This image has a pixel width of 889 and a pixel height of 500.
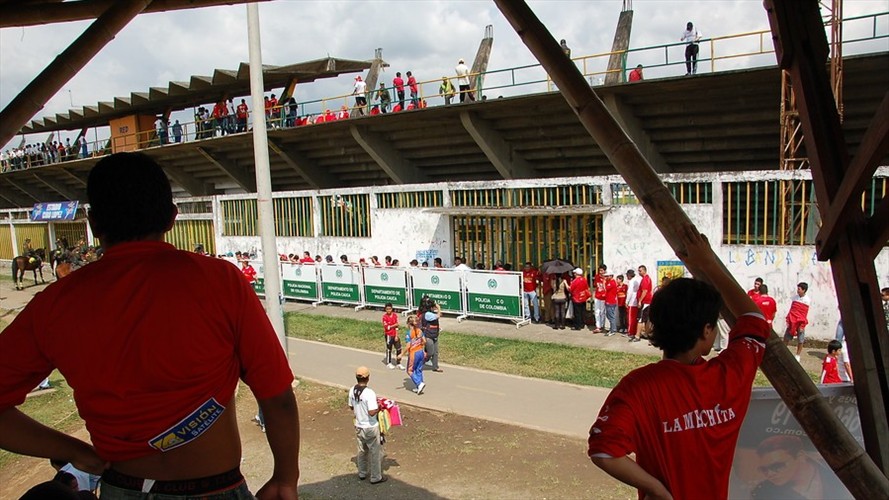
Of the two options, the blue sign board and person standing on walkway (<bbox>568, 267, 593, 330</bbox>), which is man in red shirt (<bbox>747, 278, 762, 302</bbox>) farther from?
the blue sign board

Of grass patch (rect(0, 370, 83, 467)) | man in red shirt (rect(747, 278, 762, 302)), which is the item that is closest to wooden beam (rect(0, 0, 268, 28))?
grass patch (rect(0, 370, 83, 467))

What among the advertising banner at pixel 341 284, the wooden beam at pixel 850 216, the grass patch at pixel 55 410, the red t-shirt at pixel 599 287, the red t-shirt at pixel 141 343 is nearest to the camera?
the red t-shirt at pixel 141 343

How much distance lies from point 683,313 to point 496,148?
19471mm

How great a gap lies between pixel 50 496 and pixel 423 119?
21.0 meters

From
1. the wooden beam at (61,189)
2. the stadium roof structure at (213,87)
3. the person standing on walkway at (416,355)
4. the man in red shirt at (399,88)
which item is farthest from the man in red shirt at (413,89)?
the wooden beam at (61,189)

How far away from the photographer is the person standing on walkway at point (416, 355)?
1077 centimetres

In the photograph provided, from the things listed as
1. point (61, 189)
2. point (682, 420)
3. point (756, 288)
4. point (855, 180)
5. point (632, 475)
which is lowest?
point (756, 288)

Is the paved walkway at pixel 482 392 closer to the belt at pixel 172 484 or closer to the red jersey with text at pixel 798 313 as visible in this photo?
the red jersey with text at pixel 798 313

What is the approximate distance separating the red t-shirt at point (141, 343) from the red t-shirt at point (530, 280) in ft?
46.9

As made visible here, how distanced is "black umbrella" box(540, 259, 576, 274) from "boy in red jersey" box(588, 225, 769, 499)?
13.0 metres

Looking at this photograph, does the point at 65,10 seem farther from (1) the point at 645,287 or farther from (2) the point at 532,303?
(2) the point at 532,303

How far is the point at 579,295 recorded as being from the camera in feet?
49.7

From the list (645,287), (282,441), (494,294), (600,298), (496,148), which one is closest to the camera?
(282,441)

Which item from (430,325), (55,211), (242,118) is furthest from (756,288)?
(55,211)
